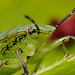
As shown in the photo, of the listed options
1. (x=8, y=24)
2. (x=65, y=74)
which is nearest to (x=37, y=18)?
(x=8, y=24)

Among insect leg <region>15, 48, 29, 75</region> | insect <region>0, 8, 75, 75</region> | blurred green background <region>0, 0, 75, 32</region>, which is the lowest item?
insect leg <region>15, 48, 29, 75</region>

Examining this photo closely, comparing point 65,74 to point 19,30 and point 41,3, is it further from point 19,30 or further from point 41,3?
point 41,3

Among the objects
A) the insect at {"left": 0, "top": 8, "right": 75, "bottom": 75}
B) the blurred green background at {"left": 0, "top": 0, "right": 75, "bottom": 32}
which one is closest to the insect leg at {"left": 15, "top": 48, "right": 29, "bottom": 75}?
the insect at {"left": 0, "top": 8, "right": 75, "bottom": 75}

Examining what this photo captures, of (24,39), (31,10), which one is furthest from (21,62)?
(31,10)

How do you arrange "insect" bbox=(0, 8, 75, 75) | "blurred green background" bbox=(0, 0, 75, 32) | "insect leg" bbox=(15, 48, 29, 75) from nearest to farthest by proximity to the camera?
"insect leg" bbox=(15, 48, 29, 75), "insect" bbox=(0, 8, 75, 75), "blurred green background" bbox=(0, 0, 75, 32)

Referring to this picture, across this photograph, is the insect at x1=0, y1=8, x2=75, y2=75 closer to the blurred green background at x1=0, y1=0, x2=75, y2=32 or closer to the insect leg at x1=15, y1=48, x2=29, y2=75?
the insect leg at x1=15, y1=48, x2=29, y2=75

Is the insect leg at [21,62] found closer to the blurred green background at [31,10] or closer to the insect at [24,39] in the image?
the insect at [24,39]

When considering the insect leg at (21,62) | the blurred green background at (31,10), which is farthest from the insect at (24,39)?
the blurred green background at (31,10)
